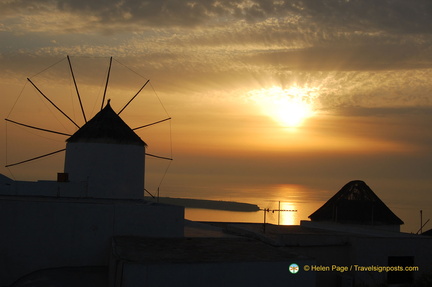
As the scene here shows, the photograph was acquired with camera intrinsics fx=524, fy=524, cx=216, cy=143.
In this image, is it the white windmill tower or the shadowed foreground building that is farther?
the white windmill tower

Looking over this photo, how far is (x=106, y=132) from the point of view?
24500 millimetres

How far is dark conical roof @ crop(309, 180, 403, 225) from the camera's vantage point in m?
30.7

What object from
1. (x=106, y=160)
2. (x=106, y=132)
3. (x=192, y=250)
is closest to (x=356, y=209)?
(x=106, y=160)

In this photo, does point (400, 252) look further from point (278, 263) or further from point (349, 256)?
point (278, 263)

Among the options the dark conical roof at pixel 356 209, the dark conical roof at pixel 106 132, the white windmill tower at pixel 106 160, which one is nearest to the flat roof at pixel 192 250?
the white windmill tower at pixel 106 160

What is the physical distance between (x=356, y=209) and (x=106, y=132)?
50.5ft

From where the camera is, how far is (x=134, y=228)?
18.0 m

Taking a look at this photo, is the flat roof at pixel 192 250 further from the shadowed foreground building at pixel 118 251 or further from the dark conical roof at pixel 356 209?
the dark conical roof at pixel 356 209

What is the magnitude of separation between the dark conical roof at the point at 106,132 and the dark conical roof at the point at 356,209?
12262mm

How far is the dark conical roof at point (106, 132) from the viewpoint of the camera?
24344 mm

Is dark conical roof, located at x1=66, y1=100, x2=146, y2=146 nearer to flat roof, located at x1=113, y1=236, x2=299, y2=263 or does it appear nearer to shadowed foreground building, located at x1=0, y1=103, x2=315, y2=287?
shadowed foreground building, located at x1=0, y1=103, x2=315, y2=287

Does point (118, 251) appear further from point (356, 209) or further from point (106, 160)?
point (356, 209)

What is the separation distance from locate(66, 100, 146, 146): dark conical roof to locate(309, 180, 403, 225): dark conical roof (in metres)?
12.3

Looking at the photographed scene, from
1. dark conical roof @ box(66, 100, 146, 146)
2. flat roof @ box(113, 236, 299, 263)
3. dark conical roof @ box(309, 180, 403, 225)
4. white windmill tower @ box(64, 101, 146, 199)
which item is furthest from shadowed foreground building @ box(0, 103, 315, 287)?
dark conical roof @ box(309, 180, 403, 225)
